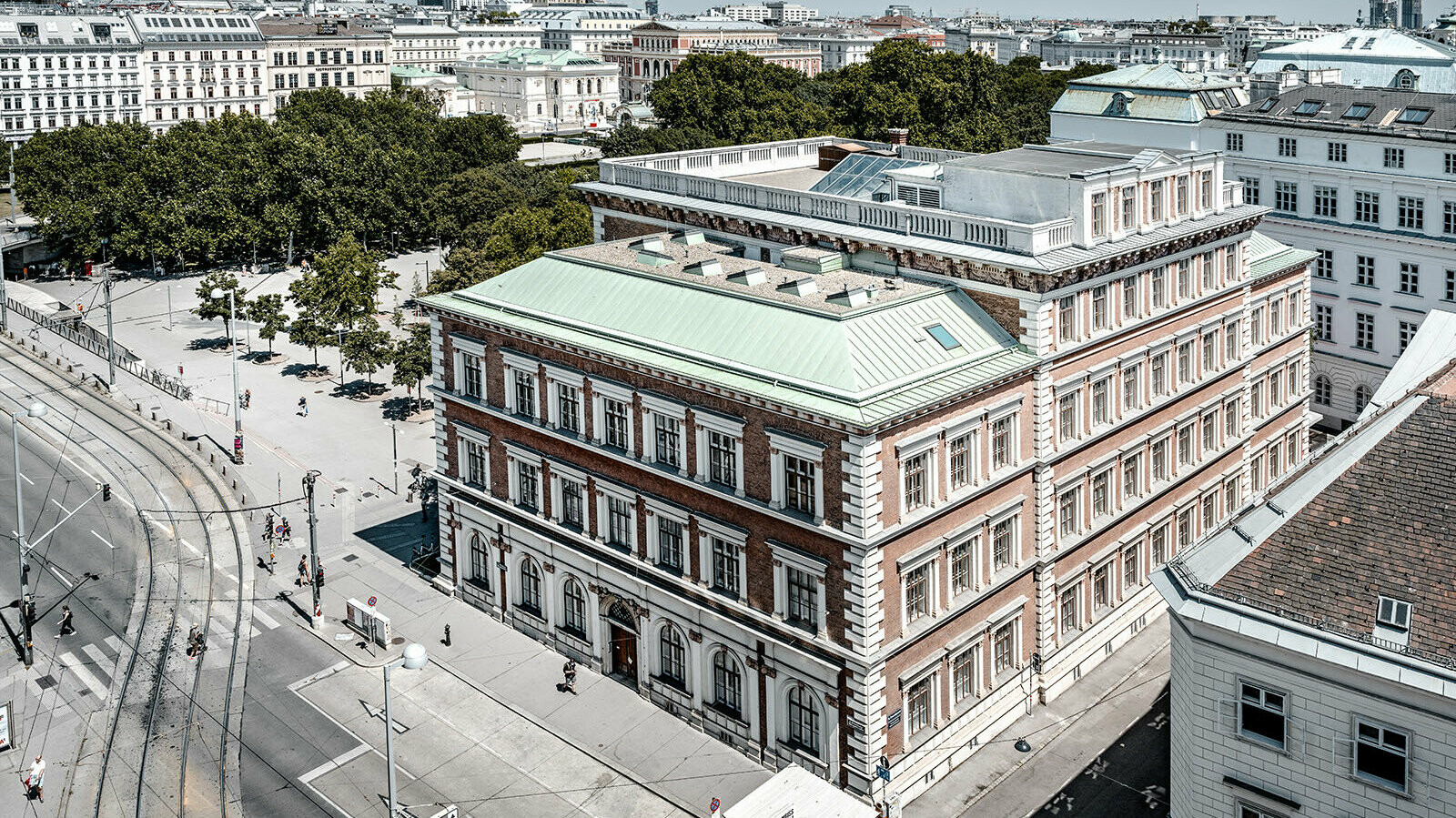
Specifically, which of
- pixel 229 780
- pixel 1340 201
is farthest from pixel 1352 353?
pixel 229 780

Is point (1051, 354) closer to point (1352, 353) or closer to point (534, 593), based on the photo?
point (534, 593)

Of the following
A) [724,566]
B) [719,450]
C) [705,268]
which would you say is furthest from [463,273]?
[724,566]

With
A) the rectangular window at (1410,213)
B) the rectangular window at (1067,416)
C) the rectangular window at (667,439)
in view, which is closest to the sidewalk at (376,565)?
the rectangular window at (667,439)

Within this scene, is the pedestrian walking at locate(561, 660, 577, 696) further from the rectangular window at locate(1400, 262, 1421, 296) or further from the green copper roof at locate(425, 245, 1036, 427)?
the rectangular window at locate(1400, 262, 1421, 296)

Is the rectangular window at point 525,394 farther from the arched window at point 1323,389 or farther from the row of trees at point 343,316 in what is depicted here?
the arched window at point 1323,389

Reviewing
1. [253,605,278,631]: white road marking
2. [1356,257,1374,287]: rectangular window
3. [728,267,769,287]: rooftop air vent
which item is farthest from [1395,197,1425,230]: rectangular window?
[253,605,278,631]: white road marking

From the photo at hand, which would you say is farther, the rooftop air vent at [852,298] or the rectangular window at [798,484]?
the rooftop air vent at [852,298]
